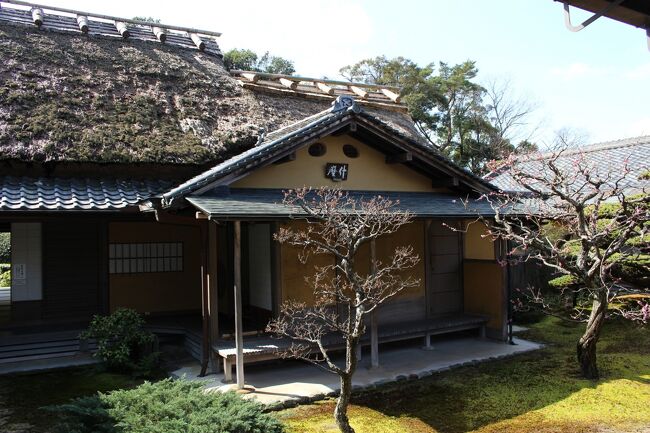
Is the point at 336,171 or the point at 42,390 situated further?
the point at 336,171

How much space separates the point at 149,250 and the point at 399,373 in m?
5.88

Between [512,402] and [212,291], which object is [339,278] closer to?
[212,291]

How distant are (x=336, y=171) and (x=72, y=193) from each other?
4666mm

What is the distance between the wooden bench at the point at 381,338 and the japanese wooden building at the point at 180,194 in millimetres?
45

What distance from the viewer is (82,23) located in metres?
12.6

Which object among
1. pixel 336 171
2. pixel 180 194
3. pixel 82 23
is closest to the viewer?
pixel 180 194

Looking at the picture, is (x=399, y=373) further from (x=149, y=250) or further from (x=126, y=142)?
(x=126, y=142)

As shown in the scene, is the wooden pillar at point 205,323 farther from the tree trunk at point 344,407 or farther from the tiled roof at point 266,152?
the tree trunk at point 344,407

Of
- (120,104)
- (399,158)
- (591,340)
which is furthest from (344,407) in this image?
(120,104)

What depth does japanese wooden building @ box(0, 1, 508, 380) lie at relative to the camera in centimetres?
830

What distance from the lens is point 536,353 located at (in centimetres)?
929

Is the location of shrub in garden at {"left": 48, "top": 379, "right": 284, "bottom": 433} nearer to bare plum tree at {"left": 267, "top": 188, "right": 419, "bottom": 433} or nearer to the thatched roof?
bare plum tree at {"left": 267, "top": 188, "right": 419, "bottom": 433}

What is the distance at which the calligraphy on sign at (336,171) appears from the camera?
9164 mm

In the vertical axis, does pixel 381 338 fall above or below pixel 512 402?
above
